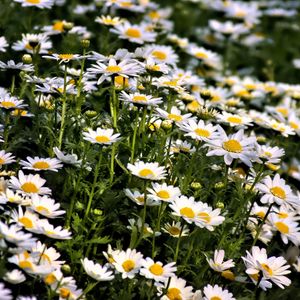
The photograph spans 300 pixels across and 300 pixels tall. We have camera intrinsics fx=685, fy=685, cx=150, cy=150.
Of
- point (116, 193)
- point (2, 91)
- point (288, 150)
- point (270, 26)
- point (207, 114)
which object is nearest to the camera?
point (116, 193)

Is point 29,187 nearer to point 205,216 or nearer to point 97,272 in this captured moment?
point 97,272

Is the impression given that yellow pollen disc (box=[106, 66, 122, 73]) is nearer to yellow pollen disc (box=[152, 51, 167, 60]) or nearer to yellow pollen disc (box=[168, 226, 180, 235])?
yellow pollen disc (box=[168, 226, 180, 235])

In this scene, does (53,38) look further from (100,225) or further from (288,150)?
(100,225)

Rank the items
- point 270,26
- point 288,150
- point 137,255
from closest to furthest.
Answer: point 137,255, point 288,150, point 270,26

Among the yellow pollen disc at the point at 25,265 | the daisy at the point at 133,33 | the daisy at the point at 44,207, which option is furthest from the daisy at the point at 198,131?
the daisy at the point at 133,33

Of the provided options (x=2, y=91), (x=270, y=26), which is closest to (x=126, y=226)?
(x=2, y=91)

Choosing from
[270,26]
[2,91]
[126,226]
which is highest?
[2,91]
